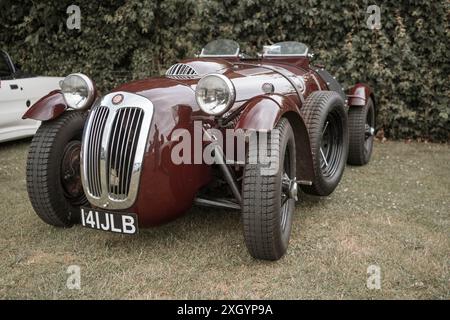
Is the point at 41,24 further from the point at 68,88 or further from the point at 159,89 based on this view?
the point at 159,89

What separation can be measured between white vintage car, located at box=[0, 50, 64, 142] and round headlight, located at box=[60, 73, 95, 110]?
314cm

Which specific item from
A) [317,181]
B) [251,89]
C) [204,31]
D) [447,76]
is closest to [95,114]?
[251,89]

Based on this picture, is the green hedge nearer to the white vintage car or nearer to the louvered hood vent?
the white vintage car

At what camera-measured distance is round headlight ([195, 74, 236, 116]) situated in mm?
2758

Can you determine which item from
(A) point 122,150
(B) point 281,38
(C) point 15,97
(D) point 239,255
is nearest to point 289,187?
(D) point 239,255

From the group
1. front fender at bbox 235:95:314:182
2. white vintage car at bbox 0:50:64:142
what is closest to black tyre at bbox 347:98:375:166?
front fender at bbox 235:95:314:182

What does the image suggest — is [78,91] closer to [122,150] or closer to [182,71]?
[122,150]

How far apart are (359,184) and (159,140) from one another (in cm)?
252

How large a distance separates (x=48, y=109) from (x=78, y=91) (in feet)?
1.18

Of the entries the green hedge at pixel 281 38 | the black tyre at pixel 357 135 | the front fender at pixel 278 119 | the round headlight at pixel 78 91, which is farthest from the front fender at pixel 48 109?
the green hedge at pixel 281 38

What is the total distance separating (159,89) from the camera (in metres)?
2.99

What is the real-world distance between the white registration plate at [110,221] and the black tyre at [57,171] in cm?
51

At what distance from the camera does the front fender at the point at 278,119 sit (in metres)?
2.75

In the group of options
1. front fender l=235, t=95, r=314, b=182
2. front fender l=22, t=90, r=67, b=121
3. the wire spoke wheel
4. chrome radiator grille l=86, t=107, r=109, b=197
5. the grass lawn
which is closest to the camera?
the grass lawn
